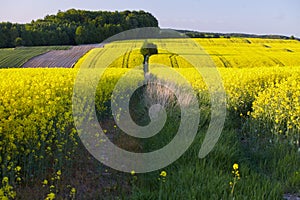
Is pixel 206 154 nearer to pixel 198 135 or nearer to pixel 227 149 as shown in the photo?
pixel 227 149

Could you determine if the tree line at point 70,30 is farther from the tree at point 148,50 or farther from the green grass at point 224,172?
the green grass at point 224,172

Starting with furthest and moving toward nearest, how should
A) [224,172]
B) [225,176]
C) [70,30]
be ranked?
[70,30], [224,172], [225,176]

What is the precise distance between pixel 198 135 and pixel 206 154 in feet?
3.22

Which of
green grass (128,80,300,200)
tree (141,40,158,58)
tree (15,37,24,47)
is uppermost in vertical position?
tree (15,37,24,47)

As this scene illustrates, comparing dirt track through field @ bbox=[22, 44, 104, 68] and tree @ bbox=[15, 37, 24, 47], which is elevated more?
tree @ bbox=[15, 37, 24, 47]

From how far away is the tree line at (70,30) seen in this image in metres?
60.2

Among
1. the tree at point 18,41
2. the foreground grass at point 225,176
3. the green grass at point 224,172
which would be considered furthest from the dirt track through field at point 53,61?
the foreground grass at point 225,176

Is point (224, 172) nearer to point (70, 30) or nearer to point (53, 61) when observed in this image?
point (53, 61)

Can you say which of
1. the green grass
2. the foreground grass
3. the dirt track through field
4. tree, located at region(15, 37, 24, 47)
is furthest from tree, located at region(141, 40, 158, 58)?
tree, located at region(15, 37, 24, 47)

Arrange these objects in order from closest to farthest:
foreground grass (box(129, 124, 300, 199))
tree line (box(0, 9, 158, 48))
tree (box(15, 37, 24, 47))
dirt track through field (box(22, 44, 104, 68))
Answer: foreground grass (box(129, 124, 300, 199)) < dirt track through field (box(22, 44, 104, 68)) < tree (box(15, 37, 24, 47)) < tree line (box(0, 9, 158, 48))

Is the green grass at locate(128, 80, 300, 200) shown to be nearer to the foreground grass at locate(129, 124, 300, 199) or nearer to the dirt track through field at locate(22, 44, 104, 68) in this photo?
the foreground grass at locate(129, 124, 300, 199)

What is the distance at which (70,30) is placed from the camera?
2591 inches

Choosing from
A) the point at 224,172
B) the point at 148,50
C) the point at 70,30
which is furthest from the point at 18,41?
the point at 224,172

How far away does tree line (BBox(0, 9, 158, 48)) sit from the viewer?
60250 mm
